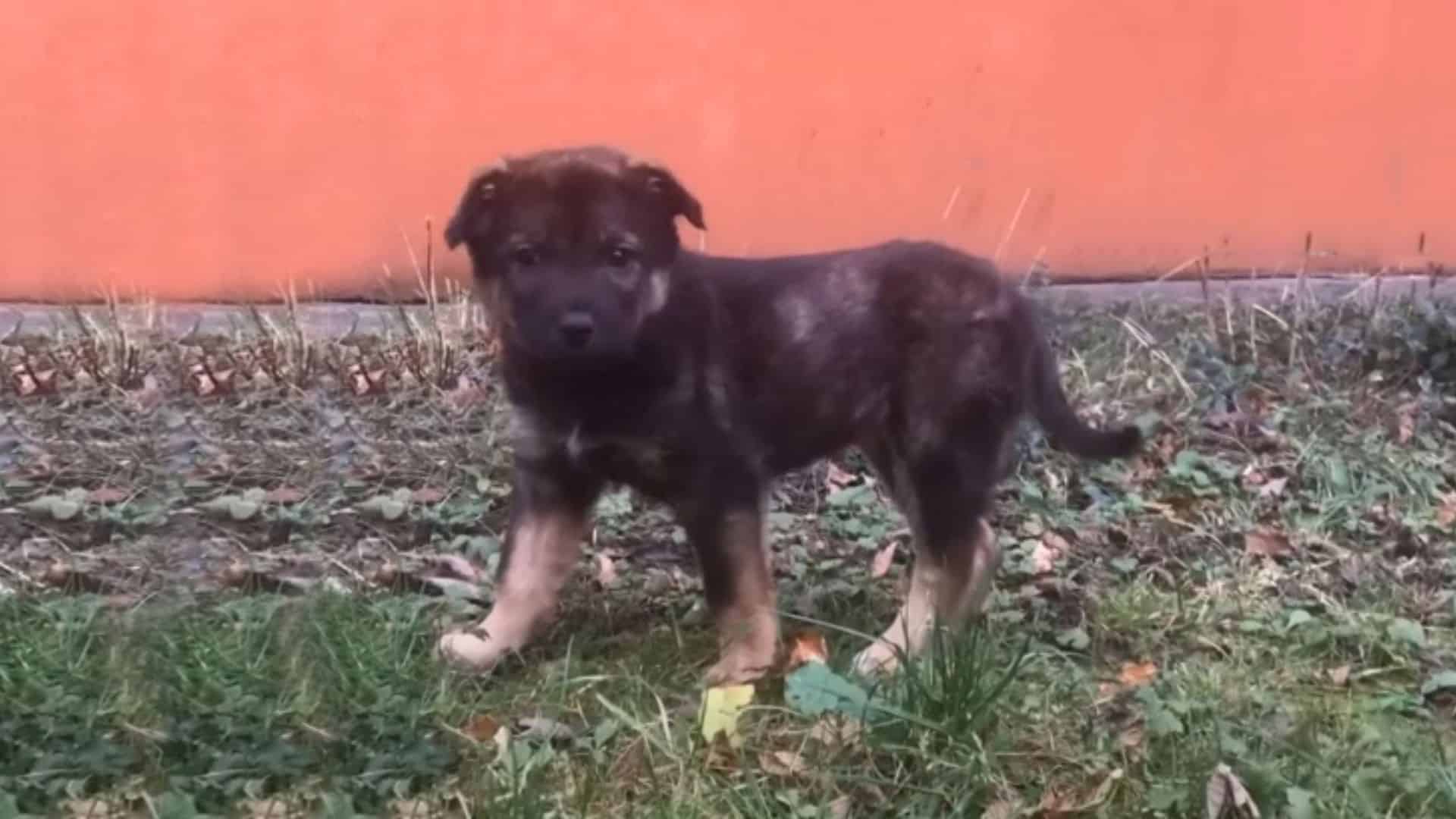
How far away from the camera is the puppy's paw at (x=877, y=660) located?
147 inches

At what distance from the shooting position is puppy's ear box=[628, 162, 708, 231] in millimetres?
4004

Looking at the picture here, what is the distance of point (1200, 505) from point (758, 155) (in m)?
2.95

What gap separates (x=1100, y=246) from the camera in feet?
25.5

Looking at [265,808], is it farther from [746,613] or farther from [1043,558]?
[1043,558]

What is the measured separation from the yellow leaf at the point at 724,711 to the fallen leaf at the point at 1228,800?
3.16ft

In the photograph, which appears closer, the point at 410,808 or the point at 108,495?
the point at 410,808

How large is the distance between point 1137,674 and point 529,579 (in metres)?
1.53

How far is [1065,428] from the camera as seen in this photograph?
4516 mm

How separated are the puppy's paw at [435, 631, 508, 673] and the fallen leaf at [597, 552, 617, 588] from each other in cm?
67

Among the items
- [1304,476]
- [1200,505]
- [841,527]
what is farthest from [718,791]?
[1304,476]

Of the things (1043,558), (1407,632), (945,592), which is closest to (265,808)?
(945,592)

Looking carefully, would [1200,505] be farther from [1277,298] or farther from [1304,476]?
[1277,298]

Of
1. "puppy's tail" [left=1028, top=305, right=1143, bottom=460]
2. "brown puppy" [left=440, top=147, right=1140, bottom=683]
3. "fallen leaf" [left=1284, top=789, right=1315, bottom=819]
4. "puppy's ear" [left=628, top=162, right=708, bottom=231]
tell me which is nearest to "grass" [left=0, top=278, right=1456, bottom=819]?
"fallen leaf" [left=1284, top=789, right=1315, bottom=819]

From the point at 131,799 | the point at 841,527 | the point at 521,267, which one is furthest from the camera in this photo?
the point at 841,527
